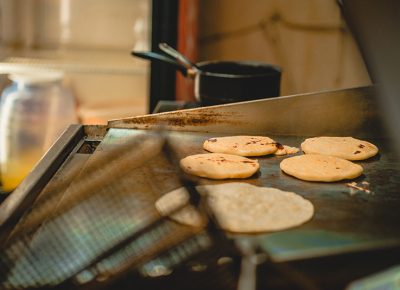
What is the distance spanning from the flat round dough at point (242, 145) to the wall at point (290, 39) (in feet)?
4.31

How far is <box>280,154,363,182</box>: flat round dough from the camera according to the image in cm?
152

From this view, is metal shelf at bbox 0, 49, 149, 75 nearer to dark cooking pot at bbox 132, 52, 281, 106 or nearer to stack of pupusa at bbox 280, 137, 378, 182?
dark cooking pot at bbox 132, 52, 281, 106

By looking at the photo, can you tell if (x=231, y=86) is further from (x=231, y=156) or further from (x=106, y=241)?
(x=106, y=241)

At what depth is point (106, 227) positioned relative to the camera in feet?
3.80

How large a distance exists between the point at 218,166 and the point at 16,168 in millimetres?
1856

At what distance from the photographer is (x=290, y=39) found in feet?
11.1

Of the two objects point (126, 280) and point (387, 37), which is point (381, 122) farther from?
point (126, 280)

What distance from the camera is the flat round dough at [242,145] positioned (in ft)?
5.65

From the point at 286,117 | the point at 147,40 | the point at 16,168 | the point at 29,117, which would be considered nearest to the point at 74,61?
the point at 147,40

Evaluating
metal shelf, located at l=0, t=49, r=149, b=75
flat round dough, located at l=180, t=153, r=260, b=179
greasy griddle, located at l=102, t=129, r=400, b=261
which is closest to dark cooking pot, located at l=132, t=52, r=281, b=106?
greasy griddle, located at l=102, t=129, r=400, b=261

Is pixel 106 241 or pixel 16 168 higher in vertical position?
pixel 106 241

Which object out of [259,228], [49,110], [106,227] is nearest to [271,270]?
[259,228]

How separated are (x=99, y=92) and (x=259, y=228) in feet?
9.20

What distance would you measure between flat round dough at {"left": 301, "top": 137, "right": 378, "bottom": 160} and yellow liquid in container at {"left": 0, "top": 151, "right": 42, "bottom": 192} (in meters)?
1.78
